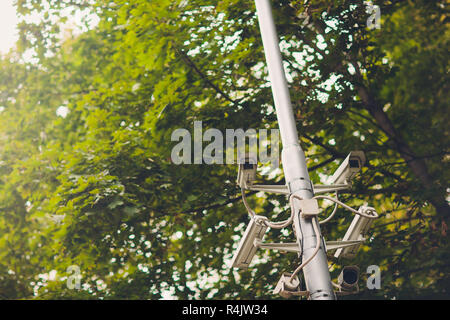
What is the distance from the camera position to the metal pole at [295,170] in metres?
3.65

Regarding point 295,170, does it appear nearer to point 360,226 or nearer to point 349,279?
point 360,226

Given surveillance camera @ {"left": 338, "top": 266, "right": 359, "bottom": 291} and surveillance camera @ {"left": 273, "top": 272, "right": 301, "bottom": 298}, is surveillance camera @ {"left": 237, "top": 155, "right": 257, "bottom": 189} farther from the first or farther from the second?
surveillance camera @ {"left": 338, "top": 266, "right": 359, "bottom": 291}

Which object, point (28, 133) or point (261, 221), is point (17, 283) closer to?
point (28, 133)

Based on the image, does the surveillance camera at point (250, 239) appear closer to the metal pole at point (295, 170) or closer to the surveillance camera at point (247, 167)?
the metal pole at point (295, 170)

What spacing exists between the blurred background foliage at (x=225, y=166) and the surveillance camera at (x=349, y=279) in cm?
345

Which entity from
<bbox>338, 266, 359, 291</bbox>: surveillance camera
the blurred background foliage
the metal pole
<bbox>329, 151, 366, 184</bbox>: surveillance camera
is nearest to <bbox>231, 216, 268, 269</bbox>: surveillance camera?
the metal pole

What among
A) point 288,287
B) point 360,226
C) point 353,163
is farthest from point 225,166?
point 288,287

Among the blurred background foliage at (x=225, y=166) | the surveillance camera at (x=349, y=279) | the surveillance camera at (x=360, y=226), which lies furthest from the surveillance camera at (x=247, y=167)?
the blurred background foliage at (x=225, y=166)

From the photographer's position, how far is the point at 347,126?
8875 mm

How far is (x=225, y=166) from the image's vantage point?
8680 millimetres

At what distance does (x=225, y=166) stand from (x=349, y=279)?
4.72 m

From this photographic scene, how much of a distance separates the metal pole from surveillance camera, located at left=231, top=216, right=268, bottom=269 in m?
0.30

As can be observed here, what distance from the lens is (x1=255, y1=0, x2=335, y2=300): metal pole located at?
3650 millimetres

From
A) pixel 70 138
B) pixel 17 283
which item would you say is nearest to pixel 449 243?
pixel 70 138
